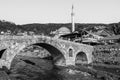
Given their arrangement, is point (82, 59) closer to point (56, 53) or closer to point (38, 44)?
point (56, 53)

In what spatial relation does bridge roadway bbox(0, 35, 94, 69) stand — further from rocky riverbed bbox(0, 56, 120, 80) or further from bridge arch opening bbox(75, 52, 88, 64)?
rocky riverbed bbox(0, 56, 120, 80)

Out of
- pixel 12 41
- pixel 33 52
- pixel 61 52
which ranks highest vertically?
pixel 12 41

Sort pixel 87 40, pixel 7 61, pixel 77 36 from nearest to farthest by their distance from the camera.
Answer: pixel 7 61
pixel 87 40
pixel 77 36

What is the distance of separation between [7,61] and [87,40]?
2987 centimetres

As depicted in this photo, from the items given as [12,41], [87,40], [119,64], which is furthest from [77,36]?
[12,41]

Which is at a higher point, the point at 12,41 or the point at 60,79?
the point at 12,41

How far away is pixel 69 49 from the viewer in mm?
41688

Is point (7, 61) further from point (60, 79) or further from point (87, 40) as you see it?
point (87, 40)

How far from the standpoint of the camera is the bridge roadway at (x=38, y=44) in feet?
94.4

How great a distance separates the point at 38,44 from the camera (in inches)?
1469

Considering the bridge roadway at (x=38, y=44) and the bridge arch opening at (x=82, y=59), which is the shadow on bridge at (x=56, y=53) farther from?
the bridge arch opening at (x=82, y=59)

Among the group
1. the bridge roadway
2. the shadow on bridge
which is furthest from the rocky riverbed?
the shadow on bridge

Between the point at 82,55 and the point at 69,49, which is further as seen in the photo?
the point at 82,55

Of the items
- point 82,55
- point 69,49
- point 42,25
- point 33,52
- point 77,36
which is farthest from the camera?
point 42,25
